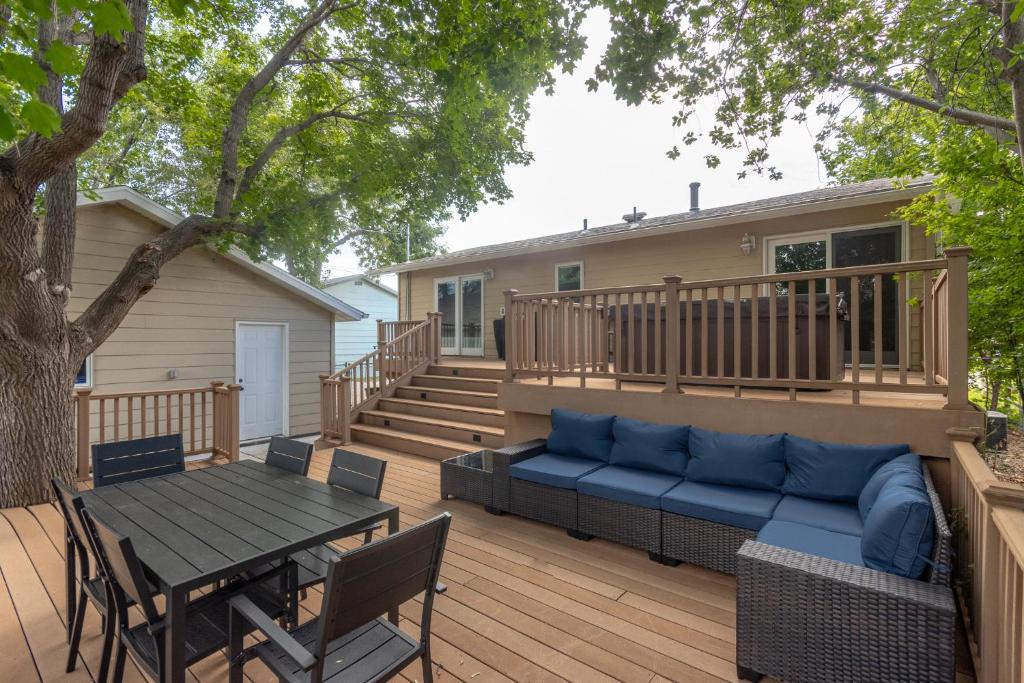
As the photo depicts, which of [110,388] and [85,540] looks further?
[110,388]

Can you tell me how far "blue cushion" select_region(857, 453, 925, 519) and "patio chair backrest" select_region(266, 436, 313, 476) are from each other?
336cm

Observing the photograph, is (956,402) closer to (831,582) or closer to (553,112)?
(831,582)

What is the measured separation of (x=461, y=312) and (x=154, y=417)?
614cm

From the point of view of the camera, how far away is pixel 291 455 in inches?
129

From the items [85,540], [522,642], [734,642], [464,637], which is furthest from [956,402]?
[85,540]

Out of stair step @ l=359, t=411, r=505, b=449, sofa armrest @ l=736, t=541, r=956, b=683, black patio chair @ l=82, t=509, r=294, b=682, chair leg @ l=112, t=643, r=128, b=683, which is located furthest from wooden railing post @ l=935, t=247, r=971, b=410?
chair leg @ l=112, t=643, r=128, b=683

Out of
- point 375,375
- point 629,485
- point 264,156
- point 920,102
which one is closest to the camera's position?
point 629,485

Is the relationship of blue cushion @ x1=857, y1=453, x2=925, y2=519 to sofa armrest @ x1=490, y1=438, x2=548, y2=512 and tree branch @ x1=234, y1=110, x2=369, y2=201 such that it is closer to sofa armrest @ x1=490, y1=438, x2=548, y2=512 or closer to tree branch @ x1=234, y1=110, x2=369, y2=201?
sofa armrest @ x1=490, y1=438, x2=548, y2=512

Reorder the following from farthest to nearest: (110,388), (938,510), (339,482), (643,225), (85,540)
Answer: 1. (643,225)
2. (110,388)
3. (339,482)
4. (938,510)
5. (85,540)

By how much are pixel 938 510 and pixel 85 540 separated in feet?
12.6

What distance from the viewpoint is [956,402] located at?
3.14 metres

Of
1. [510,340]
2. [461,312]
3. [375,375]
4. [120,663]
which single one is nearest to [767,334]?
[510,340]

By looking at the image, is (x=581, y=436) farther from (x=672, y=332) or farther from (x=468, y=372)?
(x=468, y=372)

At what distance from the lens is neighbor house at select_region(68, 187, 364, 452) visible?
6562mm
